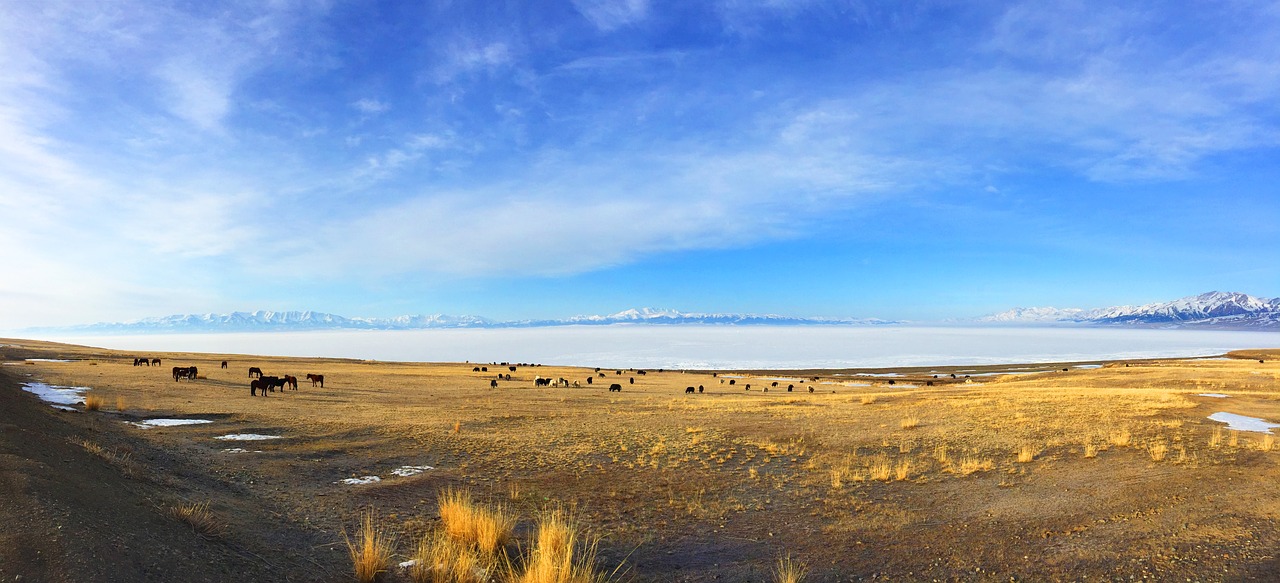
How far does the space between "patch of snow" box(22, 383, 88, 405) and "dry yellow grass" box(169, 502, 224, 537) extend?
55.8 feet

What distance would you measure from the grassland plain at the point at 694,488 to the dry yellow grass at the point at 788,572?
100 millimetres

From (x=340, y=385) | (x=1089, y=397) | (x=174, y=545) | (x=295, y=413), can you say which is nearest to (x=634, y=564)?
(x=174, y=545)

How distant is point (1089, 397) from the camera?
25828 millimetres

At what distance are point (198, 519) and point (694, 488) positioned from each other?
8319 mm

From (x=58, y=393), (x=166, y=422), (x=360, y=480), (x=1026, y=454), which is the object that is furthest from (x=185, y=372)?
(x=1026, y=454)

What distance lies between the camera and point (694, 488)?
11906 mm

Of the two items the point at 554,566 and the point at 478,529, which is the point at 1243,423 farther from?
the point at 478,529

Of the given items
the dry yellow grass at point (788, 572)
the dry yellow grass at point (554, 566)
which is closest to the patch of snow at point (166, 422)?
the dry yellow grass at point (554, 566)

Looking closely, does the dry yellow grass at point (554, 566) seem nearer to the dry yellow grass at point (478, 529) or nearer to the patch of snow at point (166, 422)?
the dry yellow grass at point (478, 529)

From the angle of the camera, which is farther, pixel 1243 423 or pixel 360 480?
pixel 1243 423

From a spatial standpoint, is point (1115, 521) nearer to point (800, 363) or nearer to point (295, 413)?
point (295, 413)

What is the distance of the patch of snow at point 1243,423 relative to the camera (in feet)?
55.6

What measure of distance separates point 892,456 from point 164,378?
39.6 metres

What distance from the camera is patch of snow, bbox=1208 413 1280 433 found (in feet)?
55.6
